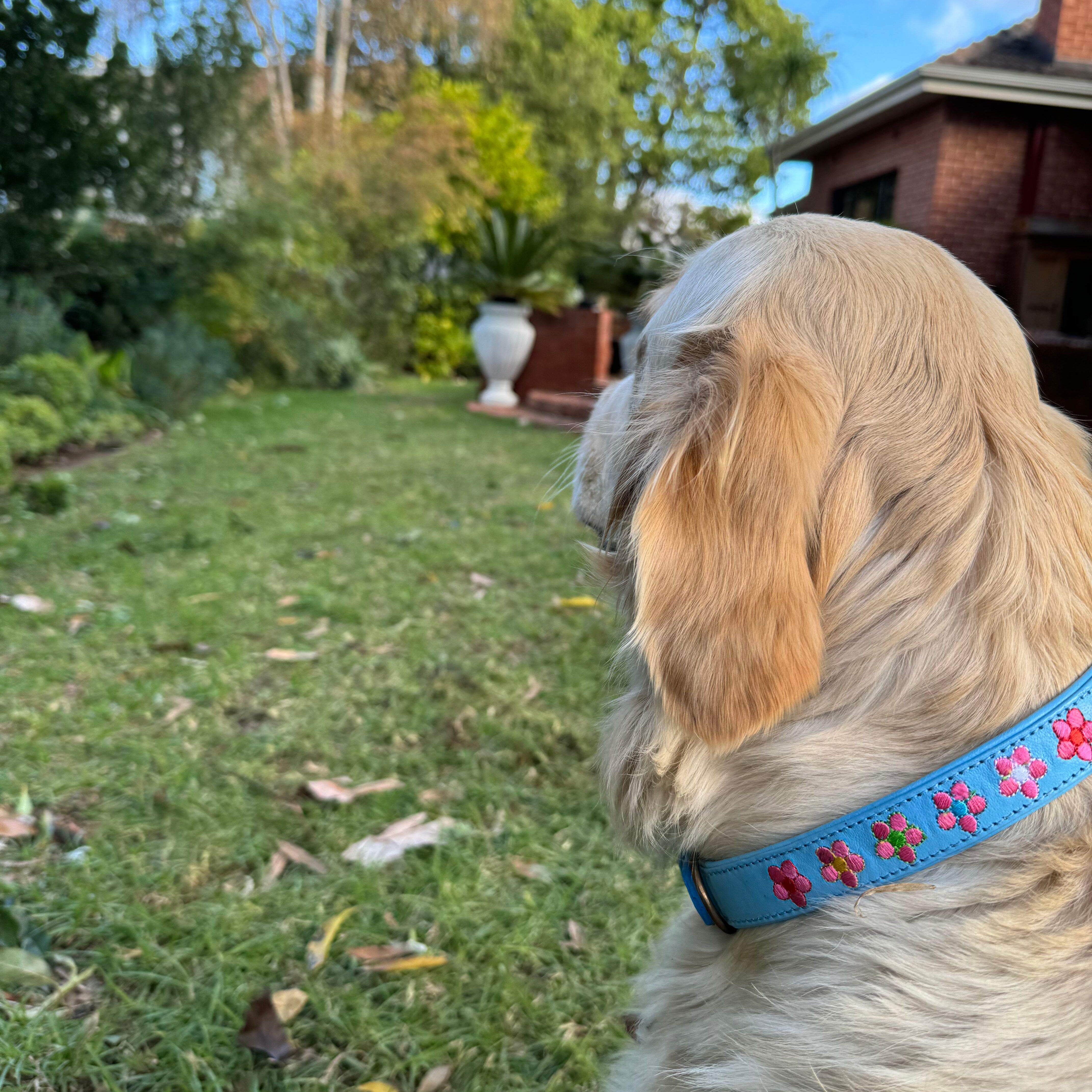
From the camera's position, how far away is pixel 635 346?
4.92 ft

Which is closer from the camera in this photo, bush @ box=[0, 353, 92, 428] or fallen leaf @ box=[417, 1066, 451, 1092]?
fallen leaf @ box=[417, 1066, 451, 1092]

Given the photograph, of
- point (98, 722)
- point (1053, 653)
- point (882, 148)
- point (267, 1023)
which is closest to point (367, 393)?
point (882, 148)

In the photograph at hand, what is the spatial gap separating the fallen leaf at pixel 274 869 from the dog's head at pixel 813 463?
5.06 feet

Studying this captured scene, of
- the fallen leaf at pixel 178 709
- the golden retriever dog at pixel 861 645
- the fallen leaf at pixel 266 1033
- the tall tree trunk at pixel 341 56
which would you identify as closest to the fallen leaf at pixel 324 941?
the fallen leaf at pixel 266 1033

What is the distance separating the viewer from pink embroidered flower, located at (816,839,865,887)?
950mm

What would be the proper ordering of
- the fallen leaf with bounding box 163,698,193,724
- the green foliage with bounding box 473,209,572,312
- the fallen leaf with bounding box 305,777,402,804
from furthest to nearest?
the green foliage with bounding box 473,209,572,312, the fallen leaf with bounding box 163,698,193,724, the fallen leaf with bounding box 305,777,402,804

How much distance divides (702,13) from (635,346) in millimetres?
37537

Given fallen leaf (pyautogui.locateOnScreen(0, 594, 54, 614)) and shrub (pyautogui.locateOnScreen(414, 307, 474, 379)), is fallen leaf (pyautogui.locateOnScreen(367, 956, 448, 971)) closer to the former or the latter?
fallen leaf (pyautogui.locateOnScreen(0, 594, 54, 614))

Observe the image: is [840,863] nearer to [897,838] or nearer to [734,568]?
[897,838]

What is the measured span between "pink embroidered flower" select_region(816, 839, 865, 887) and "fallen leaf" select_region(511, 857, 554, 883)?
4.91ft

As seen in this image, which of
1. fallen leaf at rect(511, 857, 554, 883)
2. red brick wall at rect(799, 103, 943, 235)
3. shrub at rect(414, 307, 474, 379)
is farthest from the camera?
shrub at rect(414, 307, 474, 379)

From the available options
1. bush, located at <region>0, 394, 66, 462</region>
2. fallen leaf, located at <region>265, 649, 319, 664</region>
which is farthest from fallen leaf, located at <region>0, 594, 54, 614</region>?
bush, located at <region>0, 394, 66, 462</region>

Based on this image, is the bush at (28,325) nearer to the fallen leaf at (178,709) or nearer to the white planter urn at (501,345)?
the fallen leaf at (178,709)

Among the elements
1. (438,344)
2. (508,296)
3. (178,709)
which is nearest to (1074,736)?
(178,709)
